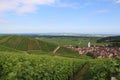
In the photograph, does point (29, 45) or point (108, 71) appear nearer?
point (108, 71)

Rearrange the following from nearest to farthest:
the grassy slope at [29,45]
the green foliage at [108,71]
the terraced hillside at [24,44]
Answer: the green foliage at [108,71], the grassy slope at [29,45], the terraced hillside at [24,44]

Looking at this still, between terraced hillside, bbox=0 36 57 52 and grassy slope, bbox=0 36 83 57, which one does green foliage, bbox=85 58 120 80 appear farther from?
terraced hillside, bbox=0 36 57 52

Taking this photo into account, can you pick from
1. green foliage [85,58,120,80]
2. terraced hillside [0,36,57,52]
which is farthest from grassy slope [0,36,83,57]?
green foliage [85,58,120,80]

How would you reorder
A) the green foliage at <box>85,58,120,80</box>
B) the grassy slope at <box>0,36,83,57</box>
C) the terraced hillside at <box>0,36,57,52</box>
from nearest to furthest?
the green foliage at <box>85,58,120,80</box>
the grassy slope at <box>0,36,83,57</box>
the terraced hillside at <box>0,36,57,52</box>

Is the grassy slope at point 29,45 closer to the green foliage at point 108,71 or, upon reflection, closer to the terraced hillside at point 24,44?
the terraced hillside at point 24,44

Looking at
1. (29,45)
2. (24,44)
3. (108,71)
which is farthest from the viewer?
(24,44)

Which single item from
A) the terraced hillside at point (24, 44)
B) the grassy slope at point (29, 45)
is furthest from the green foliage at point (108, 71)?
the terraced hillside at point (24, 44)

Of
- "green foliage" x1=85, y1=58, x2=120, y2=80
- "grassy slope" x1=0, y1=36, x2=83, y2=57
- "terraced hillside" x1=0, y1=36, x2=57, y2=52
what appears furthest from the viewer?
"terraced hillside" x1=0, y1=36, x2=57, y2=52

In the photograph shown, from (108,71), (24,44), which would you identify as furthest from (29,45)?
(108,71)

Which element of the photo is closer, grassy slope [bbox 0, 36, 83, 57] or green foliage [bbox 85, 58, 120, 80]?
green foliage [bbox 85, 58, 120, 80]

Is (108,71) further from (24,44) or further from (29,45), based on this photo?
(24,44)

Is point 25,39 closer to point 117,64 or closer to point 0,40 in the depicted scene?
point 0,40

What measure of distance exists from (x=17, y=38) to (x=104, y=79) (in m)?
96.2

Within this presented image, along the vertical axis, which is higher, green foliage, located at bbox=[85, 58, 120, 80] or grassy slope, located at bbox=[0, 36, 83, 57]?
green foliage, located at bbox=[85, 58, 120, 80]
